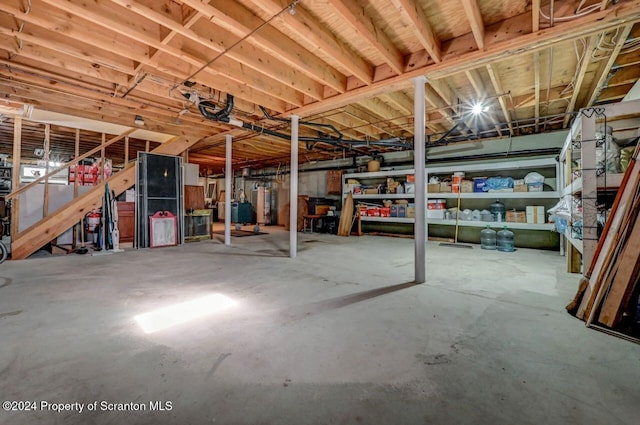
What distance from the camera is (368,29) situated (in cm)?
280

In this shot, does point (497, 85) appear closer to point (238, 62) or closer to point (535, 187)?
point (535, 187)

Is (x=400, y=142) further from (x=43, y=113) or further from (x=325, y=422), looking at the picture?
(x=43, y=113)

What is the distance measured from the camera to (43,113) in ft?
16.6

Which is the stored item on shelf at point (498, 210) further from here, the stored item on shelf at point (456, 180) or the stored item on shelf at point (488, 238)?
the stored item on shelf at point (456, 180)

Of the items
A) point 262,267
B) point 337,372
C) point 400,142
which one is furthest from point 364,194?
point 337,372

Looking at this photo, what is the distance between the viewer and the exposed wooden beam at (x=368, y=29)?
250 cm

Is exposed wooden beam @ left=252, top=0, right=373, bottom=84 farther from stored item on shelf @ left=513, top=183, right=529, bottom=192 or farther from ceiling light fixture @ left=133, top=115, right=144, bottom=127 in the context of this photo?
stored item on shelf @ left=513, top=183, right=529, bottom=192

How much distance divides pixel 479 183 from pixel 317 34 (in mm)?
5364

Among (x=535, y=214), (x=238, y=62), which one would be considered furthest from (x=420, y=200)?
(x=535, y=214)

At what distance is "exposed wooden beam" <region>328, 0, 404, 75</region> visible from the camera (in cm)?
250

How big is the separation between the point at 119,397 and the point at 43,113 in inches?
247

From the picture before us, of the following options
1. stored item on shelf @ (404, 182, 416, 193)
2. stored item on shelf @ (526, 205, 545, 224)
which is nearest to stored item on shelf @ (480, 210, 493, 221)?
stored item on shelf @ (526, 205, 545, 224)

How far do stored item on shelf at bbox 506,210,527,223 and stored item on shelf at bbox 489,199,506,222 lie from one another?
0.17m

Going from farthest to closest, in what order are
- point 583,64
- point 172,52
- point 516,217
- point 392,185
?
point 392,185 < point 516,217 < point 583,64 < point 172,52
